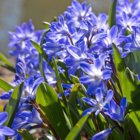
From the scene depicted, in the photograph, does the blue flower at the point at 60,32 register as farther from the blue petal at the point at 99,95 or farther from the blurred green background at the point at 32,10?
the blurred green background at the point at 32,10

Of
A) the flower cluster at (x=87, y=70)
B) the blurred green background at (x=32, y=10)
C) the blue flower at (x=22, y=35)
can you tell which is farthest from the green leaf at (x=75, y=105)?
the blurred green background at (x=32, y=10)

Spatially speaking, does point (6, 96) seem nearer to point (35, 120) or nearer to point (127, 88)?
point (35, 120)

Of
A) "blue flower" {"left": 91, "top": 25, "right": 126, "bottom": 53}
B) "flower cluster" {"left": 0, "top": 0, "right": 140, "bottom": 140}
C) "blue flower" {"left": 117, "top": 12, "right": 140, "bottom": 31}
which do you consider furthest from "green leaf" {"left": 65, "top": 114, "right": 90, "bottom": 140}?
"blue flower" {"left": 117, "top": 12, "right": 140, "bottom": 31}

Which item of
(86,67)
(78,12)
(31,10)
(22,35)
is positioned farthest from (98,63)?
(31,10)

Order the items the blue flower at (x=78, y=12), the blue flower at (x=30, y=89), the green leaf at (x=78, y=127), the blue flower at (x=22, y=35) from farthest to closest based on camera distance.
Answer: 1. the blue flower at (x=22, y=35)
2. the blue flower at (x=78, y=12)
3. the blue flower at (x=30, y=89)
4. the green leaf at (x=78, y=127)

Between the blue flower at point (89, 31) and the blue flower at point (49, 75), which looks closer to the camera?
the blue flower at point (89, 31)

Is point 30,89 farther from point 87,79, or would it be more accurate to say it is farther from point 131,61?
point 131,61

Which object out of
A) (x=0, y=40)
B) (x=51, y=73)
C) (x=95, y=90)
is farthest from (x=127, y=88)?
(x=0, y=40)
